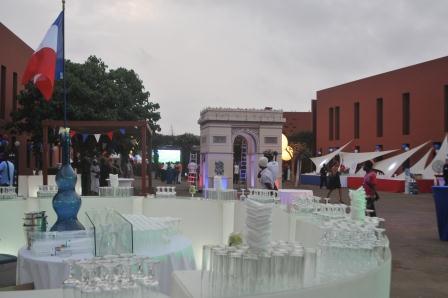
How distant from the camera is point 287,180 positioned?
3538 cm

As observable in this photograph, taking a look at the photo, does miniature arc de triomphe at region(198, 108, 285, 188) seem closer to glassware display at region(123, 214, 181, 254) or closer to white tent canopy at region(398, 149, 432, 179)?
white tent canopy at region(398, 149, 432, 179)

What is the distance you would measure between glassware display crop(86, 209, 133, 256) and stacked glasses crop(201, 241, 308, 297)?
1.50 m

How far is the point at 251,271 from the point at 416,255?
6629 millimetres

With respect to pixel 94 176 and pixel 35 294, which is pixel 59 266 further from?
pixel 94 176

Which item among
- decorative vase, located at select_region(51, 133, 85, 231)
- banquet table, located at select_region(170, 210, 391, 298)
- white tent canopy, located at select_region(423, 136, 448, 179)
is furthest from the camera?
white tent canopy, located at select_region(423, 136, 448, 179)

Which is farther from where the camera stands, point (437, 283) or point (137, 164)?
point (137, 164)

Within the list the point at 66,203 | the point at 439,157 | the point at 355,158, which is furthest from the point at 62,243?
the point at 355,158

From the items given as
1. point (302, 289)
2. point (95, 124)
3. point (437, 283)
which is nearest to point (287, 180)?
point (95, 124)

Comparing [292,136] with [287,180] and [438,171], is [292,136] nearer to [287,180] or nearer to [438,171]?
[287,180]

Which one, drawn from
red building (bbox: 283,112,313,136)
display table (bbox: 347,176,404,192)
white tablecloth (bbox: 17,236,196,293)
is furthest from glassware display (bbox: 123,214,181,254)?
red building (bbox: 283,112,313,136)

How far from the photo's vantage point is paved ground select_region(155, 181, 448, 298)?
5914mm

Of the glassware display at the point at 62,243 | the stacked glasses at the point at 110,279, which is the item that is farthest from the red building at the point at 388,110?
the stacked glasses at the point at 110,279

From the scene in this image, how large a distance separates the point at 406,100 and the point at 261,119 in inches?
630

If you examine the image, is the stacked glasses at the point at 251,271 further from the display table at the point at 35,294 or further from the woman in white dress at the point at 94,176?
the woman in white dress at the point at 94,176
